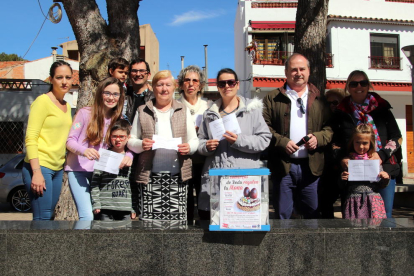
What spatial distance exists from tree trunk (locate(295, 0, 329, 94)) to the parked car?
29.4 ft

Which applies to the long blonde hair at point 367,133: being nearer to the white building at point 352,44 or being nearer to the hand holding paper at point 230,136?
the hand holding paper at point 230,136

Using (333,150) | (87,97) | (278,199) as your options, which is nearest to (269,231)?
(278,199)

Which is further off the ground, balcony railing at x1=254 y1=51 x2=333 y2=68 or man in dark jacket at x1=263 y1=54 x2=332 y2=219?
balcony railing at x1=254 y1=51 x2=333 y2=68

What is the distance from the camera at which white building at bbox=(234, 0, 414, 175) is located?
19.5 m

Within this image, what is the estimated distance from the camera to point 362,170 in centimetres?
392

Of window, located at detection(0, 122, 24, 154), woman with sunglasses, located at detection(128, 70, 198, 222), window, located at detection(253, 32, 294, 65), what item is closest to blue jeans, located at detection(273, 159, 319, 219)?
woman with sunglasses, located at detection(128, 70, 198, 222)

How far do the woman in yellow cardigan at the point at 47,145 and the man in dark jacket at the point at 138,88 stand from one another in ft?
2.34

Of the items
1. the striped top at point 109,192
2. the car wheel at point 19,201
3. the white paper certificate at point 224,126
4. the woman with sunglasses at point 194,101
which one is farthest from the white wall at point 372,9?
the striped top at point 109,192

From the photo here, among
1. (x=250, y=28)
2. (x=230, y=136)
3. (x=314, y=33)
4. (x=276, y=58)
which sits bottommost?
(x=230, y=136)

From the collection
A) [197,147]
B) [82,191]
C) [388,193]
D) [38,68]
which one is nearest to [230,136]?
[197,147]

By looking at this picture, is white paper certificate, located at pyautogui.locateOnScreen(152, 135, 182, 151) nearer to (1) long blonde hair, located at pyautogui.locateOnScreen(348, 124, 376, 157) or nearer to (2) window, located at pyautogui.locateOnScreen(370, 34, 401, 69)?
(1) long blonde hair, located at pyautogui.locateOnScreen(348, 124, 376, 157)

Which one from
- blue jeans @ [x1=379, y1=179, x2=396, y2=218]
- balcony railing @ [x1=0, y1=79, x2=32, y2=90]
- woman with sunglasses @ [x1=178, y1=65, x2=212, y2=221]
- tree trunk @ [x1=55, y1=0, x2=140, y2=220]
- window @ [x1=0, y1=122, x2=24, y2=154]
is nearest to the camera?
blue jeans @ [x1=379, y1=179, x2=396, y2=218]

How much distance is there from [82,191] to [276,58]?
1752 centimetres

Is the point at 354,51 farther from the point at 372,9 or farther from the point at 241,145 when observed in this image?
the point at 241,145
